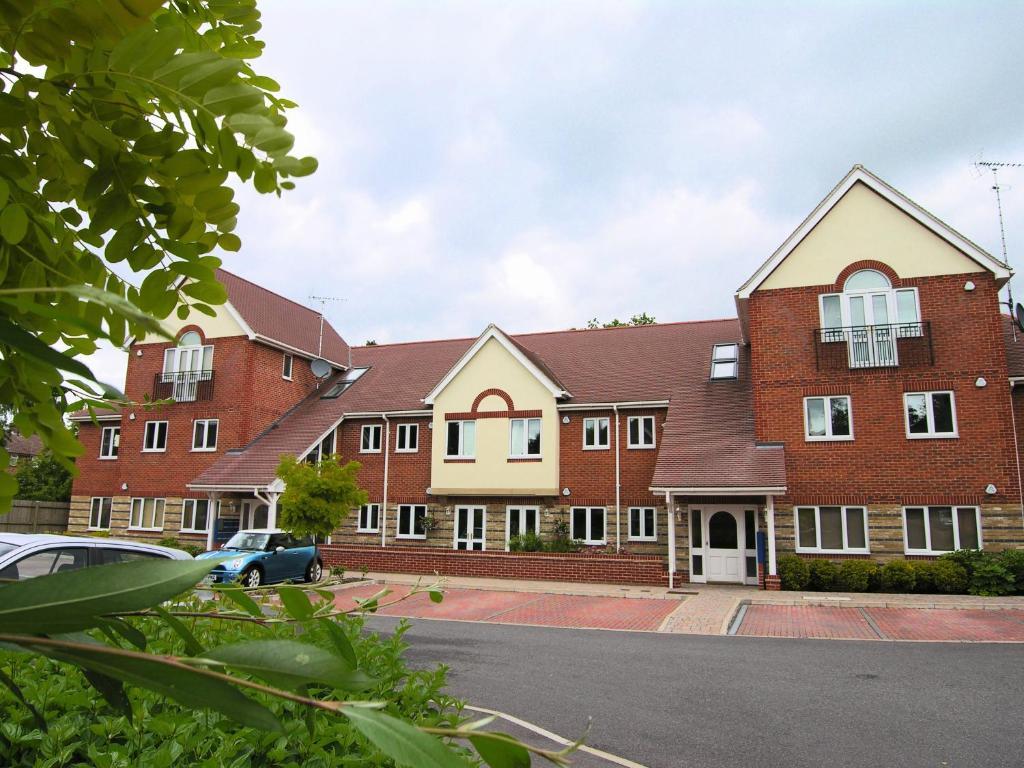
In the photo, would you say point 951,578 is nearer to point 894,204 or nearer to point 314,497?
point 894,204

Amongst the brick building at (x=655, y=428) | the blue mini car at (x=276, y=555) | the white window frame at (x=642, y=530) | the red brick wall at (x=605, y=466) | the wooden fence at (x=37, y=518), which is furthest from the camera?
the wooden fence at (x=37, y=518)

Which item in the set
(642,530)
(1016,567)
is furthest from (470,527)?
(1016,567)

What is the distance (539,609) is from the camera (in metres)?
19.0

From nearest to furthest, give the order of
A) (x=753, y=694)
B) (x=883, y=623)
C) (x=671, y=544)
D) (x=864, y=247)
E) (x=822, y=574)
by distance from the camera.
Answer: (x=753, y=694) → (x=883, y=623) → (x=822, y=574) → (x=671, y=544) → (x=864, y=247)

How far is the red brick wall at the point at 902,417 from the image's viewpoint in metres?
21.8

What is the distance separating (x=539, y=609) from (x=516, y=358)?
1200 centimetres

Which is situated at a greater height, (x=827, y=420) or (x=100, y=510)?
(x=827, y=420)

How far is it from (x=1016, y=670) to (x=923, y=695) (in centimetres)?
283

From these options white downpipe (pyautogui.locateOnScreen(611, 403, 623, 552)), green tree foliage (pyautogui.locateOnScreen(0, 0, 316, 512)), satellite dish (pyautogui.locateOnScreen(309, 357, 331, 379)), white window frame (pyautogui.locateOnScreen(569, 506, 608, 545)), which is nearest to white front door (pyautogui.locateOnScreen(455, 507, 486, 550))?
white window frame (pyautogui.locateOnScreen(569, 506, 608, 545))

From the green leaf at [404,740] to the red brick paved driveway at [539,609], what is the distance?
1566 cm

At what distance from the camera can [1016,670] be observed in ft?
38.7

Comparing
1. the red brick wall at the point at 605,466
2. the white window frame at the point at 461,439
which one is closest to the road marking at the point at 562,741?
the red brick wall at the point at 605,466

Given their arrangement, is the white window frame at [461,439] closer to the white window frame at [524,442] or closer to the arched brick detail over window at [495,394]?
the arched brick detail over window at [495,394]

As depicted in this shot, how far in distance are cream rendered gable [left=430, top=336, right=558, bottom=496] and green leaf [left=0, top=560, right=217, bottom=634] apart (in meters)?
27.1
